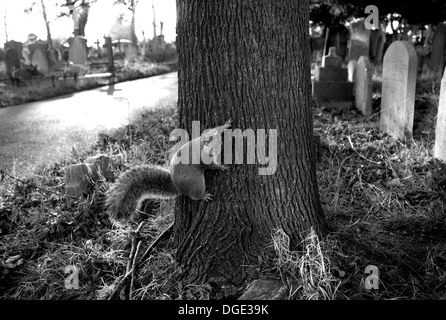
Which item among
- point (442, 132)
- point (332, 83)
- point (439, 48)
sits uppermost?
point (439, 48)

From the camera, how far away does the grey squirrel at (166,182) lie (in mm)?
2721

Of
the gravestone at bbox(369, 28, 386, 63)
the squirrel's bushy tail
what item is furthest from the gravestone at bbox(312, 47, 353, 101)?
the gravestone at bbox(369, 28, 386, 63)

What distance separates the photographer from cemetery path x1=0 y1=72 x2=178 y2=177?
592cm

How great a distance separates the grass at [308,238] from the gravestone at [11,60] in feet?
38.2

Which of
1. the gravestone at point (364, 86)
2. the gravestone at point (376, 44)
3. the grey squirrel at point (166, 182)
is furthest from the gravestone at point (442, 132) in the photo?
the gravestone at point (376, 44)

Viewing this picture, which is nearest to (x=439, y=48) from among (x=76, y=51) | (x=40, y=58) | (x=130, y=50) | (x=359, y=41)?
(x=359, y=41)

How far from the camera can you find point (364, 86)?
7410mm

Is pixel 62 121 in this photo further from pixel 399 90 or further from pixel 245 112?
pixel 245 112

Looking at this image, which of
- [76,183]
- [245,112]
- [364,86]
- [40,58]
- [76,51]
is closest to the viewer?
[245,112]

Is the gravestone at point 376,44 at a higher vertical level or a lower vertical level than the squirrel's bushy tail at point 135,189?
higher

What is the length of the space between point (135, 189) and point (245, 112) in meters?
0.94

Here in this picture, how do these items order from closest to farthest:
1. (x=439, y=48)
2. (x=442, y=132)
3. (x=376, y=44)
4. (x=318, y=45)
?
(x=442, y=132)
(x=439, y=48)
(x=376, y=44)
(x=318, y=45)

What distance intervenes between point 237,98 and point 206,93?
0.68ft

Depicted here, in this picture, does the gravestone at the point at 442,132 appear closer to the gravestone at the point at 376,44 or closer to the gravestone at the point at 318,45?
the gravestone at the point at 376,44
